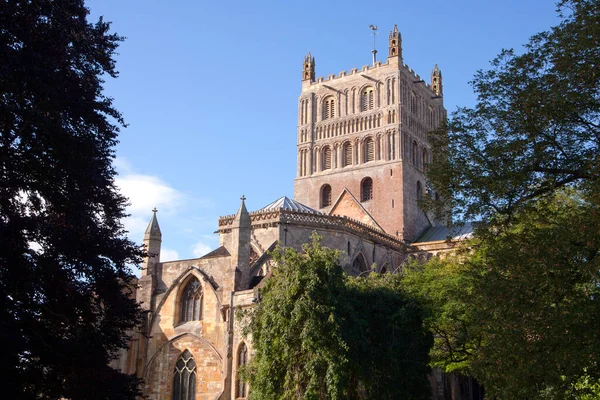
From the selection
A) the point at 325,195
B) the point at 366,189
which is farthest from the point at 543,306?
the point at 325,195

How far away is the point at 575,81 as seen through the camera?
43.1ft

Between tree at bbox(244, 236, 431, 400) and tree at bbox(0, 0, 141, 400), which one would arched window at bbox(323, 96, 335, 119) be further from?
tree at bbox(0, 0, 141, 400)

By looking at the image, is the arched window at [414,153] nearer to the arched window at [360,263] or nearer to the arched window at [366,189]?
the arched window at [366,189]

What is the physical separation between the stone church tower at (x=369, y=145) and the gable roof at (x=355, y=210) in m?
0.07

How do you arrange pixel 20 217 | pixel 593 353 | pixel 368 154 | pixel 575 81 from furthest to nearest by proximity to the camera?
pixel 368 154, pixel 20 217, pixel 575 81, pixel 593 353

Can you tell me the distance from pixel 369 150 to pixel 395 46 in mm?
7780

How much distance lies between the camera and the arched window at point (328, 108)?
5071 cm

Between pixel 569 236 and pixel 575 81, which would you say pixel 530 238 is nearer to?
pixel 569 236

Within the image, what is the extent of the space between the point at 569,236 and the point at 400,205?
32.1 metres

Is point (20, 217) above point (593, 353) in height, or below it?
above

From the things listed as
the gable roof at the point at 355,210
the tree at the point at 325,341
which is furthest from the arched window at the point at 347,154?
the tree at the point at 325,341

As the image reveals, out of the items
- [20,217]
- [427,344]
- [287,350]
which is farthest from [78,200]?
[427,344]

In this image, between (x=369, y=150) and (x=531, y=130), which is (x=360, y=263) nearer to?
(x=369, y=150)

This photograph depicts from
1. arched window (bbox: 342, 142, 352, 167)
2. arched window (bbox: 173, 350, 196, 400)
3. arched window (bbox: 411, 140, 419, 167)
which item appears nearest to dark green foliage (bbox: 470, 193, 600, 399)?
arched window (bbox: 173, 350, 196, 400)
